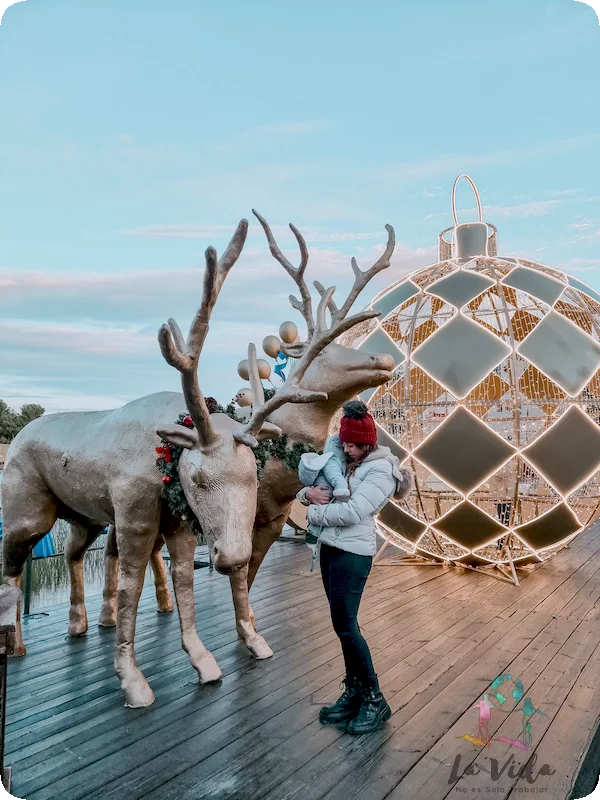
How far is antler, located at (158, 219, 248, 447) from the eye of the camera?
2.25 metres

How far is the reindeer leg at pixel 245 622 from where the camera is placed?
139 inches

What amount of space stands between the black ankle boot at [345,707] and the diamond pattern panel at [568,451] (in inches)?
102

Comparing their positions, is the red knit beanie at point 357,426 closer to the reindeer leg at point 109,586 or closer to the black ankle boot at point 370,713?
the black ankle boot at point 370,713

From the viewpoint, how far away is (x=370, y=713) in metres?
2.62

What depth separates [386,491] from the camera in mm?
2564

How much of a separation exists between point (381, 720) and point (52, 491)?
2183mm

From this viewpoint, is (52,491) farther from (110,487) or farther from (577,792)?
(577,792)

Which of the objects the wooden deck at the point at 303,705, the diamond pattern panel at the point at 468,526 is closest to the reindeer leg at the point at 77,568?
the wooden deck at the point at 303,705

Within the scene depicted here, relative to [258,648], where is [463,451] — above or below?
above

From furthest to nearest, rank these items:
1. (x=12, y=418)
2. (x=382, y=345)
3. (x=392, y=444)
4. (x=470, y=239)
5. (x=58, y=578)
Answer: (x=12, y=418) < (x=58, y=578) < (x=470, y=239) < (x=382, y=345) < (x=392, y=444)

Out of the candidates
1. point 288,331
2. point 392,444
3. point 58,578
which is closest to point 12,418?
point 58,578

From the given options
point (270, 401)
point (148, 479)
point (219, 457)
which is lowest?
point (148, 479)

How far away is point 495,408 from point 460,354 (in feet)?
1.68

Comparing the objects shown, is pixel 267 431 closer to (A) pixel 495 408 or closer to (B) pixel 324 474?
(B) pixel 324 474
